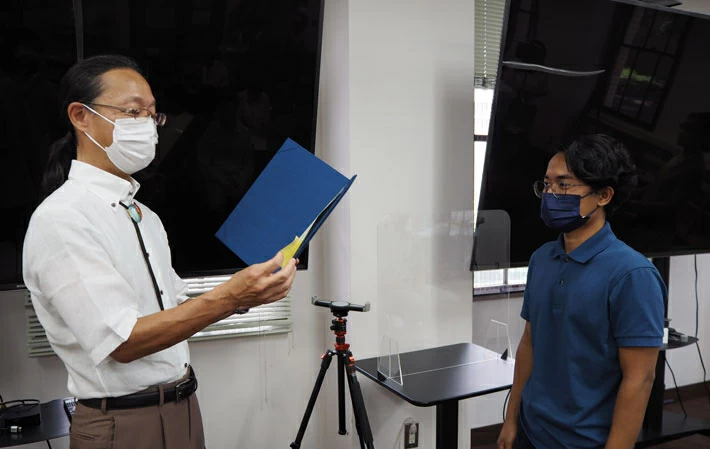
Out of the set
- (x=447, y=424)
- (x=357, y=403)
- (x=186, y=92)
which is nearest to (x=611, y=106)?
(x=447, y=424)

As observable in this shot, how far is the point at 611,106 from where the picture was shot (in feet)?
9.06

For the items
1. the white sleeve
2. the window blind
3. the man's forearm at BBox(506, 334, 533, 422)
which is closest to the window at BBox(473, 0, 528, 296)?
the window blind

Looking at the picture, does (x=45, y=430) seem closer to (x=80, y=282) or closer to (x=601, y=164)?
(x=80, y=282)

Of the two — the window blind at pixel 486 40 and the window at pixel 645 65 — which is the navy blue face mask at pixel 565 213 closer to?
the window at pixel 645 65

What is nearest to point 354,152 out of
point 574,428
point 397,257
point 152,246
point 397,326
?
point 397,257

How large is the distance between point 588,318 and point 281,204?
0.91 metres

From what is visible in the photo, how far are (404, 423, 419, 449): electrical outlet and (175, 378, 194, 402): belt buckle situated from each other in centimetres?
161

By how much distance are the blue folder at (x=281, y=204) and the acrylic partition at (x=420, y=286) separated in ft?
3.03

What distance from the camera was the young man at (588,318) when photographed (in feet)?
4.77

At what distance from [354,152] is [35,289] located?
1627 mm

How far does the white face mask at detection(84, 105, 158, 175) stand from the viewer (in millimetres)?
1340

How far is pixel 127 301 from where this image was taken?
1196 mm

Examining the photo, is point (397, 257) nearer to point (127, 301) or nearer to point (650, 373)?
point (650, 373)

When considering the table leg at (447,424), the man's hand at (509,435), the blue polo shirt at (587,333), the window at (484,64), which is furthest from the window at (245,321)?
the blue polo shirt at (587,333)
